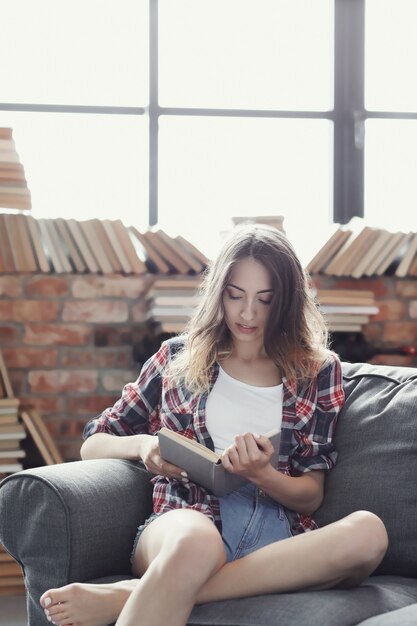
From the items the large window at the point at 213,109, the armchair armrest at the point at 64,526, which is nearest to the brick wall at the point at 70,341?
the large window at the point at 213,109

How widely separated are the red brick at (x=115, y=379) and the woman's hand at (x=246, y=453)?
137 centimetres

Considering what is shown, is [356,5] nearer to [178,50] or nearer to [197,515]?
[178,50]

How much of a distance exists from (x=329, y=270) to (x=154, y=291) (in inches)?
23.3

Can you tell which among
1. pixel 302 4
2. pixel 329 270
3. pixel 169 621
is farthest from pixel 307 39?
pixel 169 621

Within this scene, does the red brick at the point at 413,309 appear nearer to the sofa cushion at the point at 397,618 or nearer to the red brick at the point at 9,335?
the red brick at the point at 9,335

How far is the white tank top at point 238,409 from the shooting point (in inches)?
83.0

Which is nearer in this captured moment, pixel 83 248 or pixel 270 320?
pixel 270 320

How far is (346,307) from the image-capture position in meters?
3.16

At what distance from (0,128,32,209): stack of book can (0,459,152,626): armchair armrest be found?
50.4 inches

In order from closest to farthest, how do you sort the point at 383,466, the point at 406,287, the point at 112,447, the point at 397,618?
the point at 397,618, the point at 383,466, the point at 112,447, the point at 406,287

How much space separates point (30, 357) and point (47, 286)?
0.79 feet

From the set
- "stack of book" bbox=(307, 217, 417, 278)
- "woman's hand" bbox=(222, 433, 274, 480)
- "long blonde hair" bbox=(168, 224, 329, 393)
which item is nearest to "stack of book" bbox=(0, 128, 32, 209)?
"stack of book" bbox=(307, 217, 417, 278)

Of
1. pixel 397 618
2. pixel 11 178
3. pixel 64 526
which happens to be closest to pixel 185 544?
pixel 64 526

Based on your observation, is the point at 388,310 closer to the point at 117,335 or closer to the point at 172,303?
the point at 172,303
